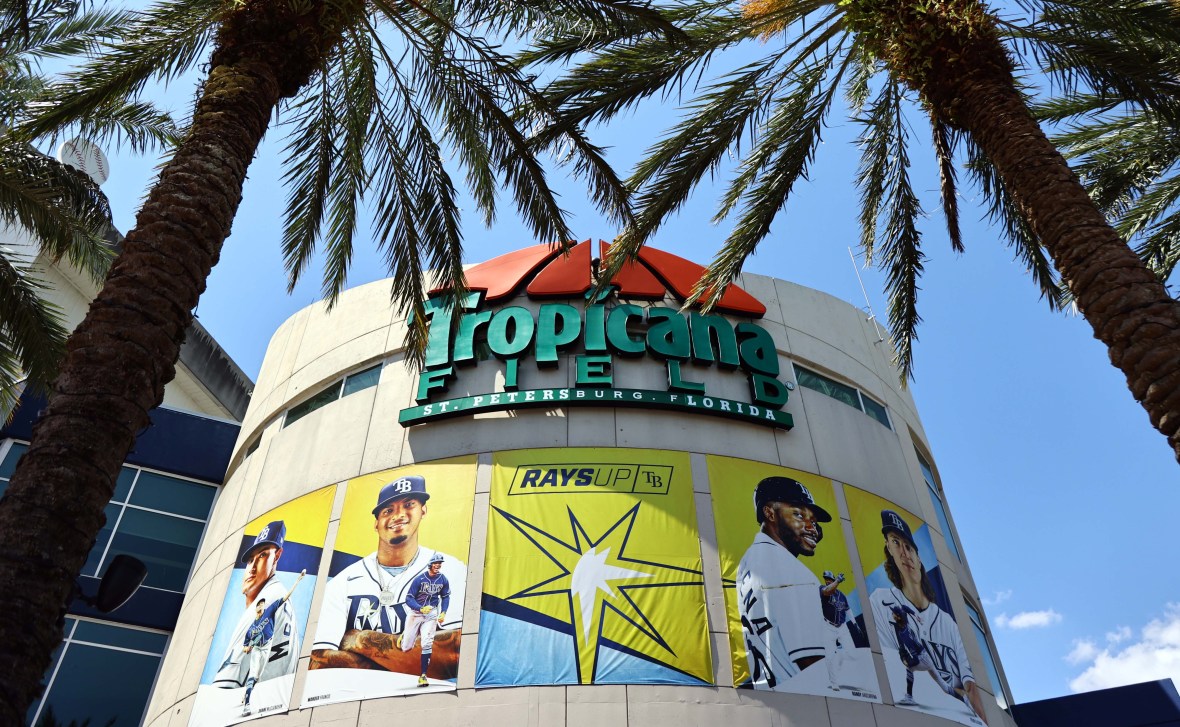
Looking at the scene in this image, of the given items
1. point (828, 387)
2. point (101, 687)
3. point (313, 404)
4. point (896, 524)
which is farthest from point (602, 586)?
point (101, 687)

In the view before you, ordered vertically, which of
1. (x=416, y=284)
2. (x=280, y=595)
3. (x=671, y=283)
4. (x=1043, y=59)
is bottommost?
(x=280, y=595)

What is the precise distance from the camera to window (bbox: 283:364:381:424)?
1919 cm

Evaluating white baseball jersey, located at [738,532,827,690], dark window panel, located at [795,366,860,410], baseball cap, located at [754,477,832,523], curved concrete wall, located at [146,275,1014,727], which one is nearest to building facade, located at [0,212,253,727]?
curved concrete wall, located at [146,275,1014,727]

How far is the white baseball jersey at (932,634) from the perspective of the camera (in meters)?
15.5

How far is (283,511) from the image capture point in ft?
57.6

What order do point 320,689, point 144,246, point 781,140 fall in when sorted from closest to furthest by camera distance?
point 144,246 < point 781,140 < point 320,689

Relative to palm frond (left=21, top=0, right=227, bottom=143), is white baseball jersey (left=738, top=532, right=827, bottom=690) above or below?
below

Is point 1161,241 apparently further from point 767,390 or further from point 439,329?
point 439,329

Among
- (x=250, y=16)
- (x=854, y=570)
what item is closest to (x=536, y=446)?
(x=854, y=570)

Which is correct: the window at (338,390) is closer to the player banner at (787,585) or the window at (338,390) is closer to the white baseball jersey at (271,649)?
the white baseball jersey at (271,649)

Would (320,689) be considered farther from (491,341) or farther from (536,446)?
(491,341)

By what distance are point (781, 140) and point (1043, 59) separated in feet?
10.7

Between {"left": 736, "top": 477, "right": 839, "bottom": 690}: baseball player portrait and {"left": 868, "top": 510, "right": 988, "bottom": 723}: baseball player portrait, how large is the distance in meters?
1.46

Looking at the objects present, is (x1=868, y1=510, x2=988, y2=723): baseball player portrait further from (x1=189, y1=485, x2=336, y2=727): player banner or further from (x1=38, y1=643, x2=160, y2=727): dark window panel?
(x1=38, y1=643, x2=160, y2=727): dark window panel
